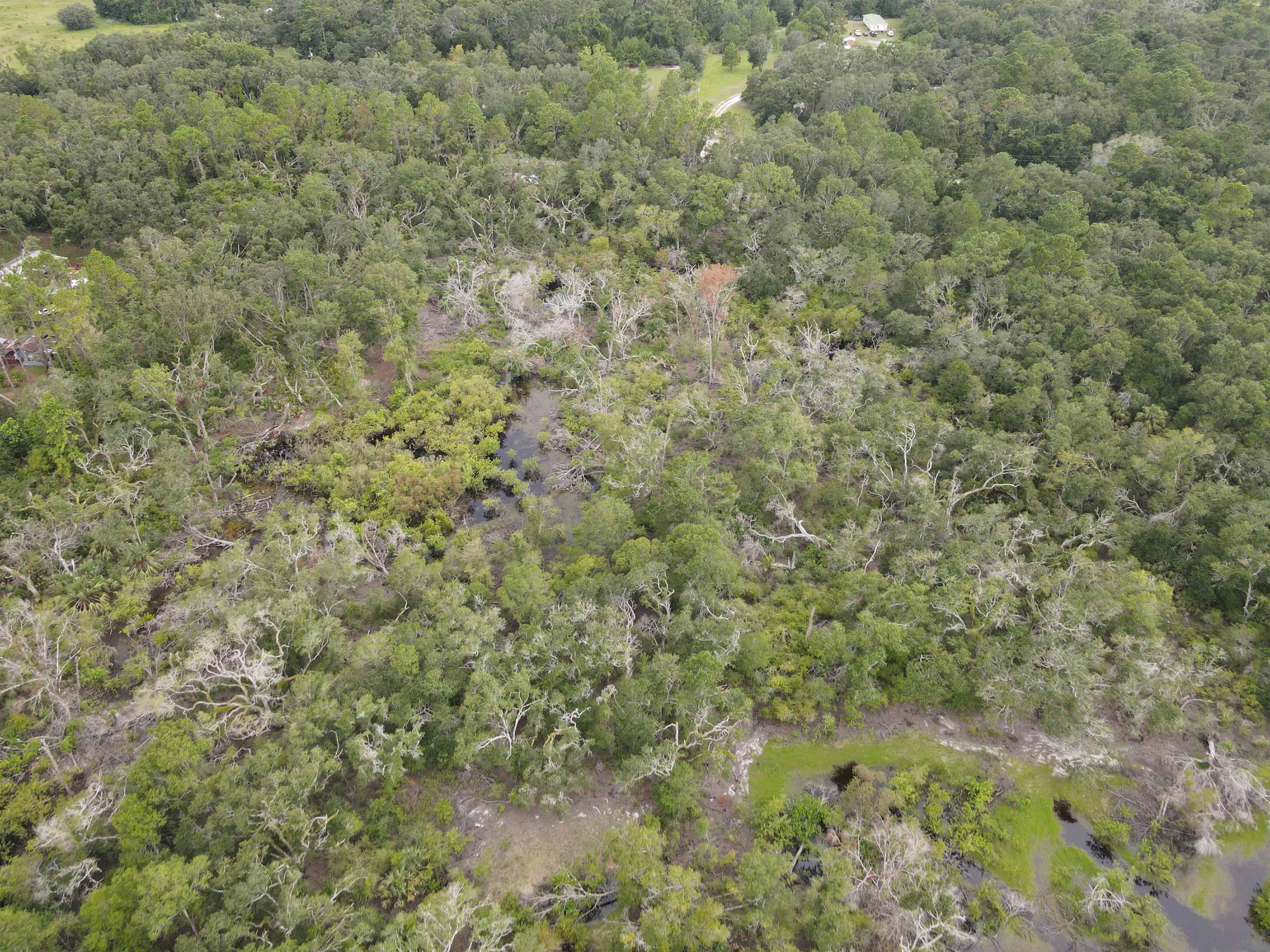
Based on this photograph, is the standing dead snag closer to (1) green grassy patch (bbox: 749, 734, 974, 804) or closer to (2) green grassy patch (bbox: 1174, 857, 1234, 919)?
(1) green grassy patch (bbox: 749, 734, 974, 804)

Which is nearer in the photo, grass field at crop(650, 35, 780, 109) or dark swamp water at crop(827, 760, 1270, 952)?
dark swamp water at crop(827, 760, 1270, 952)

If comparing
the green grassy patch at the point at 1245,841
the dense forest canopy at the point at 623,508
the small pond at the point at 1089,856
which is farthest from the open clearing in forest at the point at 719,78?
the green grassy patch at the point at 1245,841

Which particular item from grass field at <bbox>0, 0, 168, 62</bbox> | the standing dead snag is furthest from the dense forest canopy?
grass field at <bbox>0, 0, 168, 62</bbox>

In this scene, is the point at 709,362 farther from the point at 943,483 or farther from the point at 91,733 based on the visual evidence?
the point at 91,733

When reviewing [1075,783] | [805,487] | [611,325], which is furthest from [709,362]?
[1075,783]

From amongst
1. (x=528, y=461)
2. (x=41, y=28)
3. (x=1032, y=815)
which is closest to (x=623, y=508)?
(x=528, y=461)

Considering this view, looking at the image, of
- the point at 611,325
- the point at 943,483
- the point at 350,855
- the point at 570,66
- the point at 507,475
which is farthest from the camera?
the point at 570,66
